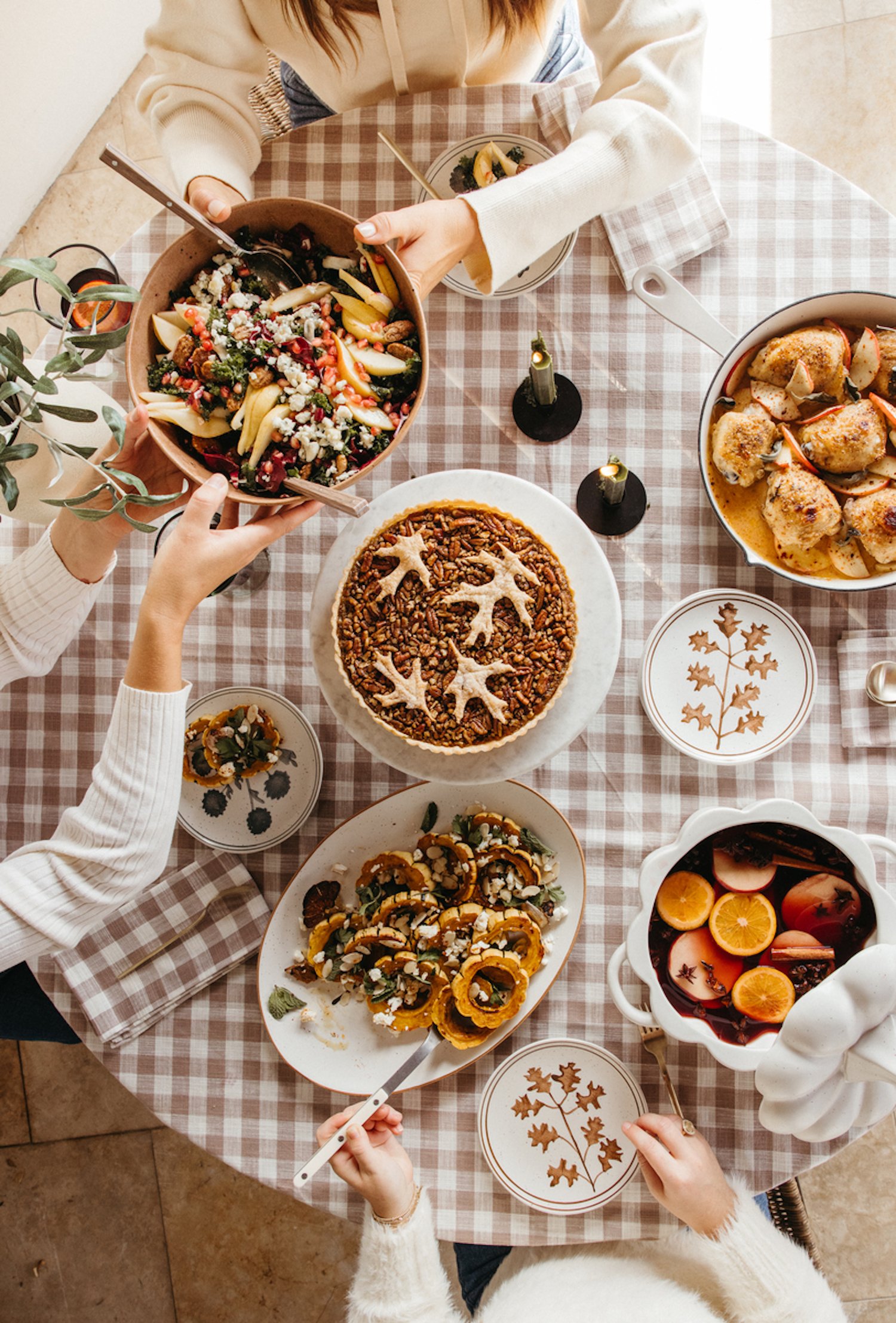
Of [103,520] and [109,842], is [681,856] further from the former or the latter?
[103,520]

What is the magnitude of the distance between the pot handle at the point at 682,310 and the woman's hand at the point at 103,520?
3.22 ft

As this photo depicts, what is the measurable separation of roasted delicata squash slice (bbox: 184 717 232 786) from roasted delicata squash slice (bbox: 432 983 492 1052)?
621mm

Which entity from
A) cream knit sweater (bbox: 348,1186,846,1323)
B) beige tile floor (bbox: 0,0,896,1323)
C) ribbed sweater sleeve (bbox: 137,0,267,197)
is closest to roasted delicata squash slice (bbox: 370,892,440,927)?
cream knit sweater (bbox: 348,1186,846,1323)

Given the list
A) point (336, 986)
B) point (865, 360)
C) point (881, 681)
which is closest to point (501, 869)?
point (336, 986)

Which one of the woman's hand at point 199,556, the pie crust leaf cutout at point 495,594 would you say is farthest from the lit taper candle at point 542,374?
the woman's hand at point 199,556

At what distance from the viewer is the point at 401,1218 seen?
184 cm

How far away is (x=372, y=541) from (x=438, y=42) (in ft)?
3.56

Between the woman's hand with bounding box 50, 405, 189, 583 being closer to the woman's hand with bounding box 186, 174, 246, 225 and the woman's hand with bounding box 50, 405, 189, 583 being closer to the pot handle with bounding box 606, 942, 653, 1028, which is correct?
the woman's hand with bounding box 186, 174, 246, 225

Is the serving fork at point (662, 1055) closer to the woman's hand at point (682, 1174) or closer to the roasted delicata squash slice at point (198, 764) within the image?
the woman's hand at point (682, 1174)

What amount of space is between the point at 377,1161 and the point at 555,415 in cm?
157

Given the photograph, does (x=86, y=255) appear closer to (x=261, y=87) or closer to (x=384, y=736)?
(x=261, y=87)

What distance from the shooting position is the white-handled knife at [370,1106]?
1.77 metres

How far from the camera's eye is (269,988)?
186cm

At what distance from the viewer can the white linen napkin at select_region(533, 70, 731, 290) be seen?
1867mm
